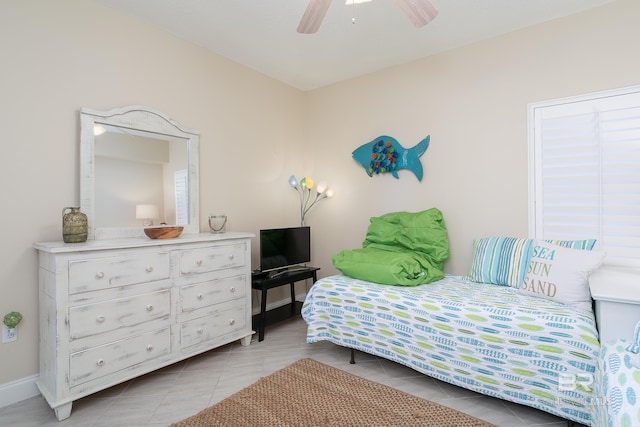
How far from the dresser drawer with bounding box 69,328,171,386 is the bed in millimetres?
1098

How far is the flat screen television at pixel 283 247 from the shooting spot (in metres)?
3.19

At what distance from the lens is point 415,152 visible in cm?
329

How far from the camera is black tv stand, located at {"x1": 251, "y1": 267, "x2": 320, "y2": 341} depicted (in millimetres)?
3010

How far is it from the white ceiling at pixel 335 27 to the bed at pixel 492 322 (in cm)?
173

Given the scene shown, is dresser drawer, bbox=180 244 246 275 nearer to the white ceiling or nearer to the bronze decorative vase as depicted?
the bronze decorative vase

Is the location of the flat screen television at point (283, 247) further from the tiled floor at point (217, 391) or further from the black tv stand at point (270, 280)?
the tiled floor at point (217, 391)

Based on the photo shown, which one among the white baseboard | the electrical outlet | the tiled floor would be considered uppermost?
the electrical outlet

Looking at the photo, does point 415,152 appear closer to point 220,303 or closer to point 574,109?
point 574,109

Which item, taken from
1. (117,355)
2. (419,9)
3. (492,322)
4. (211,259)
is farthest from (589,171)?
(117,355)

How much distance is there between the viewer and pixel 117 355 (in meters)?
2.09

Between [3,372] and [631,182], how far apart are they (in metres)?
4.26

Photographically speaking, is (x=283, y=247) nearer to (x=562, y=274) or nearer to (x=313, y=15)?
(x=313, y=15)

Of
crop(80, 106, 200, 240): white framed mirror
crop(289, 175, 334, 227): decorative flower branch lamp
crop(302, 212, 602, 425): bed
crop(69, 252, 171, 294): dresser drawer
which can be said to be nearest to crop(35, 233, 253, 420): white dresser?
crop(69, 252, 171, 294): dresser drawer

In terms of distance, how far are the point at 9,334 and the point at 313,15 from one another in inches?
103
